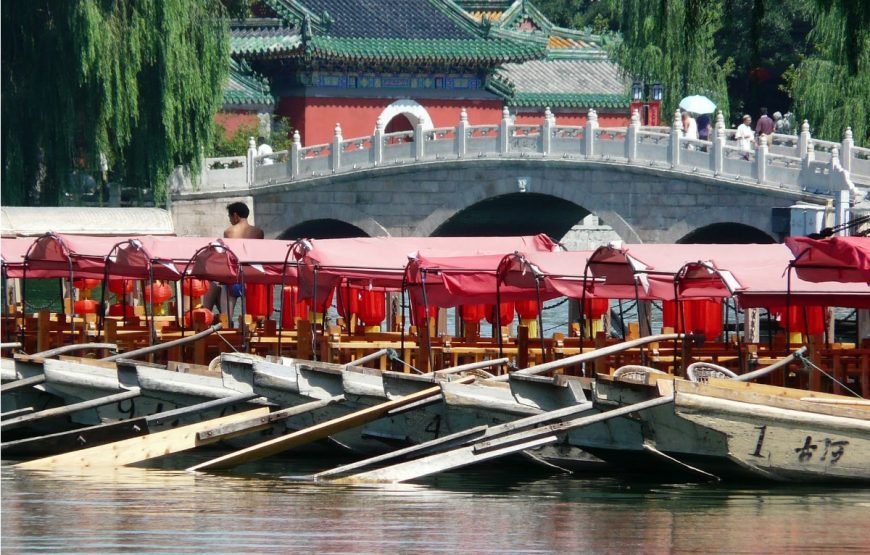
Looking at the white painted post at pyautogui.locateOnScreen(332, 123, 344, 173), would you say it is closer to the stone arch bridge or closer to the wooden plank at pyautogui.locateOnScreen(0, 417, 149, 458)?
the stone arch bridge

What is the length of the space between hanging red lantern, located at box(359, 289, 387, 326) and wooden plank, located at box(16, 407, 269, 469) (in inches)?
227

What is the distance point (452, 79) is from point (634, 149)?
8460 mm

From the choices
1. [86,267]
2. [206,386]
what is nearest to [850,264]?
[206,386]

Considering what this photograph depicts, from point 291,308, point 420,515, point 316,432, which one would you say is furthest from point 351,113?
point 420,515

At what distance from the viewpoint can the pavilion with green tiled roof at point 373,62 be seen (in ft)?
134

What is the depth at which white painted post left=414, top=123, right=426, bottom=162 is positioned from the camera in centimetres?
3694

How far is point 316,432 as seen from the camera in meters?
14.2

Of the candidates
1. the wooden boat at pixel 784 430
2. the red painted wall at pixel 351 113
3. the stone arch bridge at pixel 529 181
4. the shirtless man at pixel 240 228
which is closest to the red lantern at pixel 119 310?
the shirtless man at pixel 240 228

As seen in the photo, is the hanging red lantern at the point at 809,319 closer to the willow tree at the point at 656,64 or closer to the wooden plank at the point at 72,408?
the wooden plank at the point at 72,408

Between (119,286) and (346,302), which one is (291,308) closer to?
(346,302)

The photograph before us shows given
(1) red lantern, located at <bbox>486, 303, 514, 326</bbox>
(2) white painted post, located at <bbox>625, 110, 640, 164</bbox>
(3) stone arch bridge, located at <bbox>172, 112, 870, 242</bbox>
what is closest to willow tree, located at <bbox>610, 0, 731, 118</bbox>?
(3) stone arch bridge, located at <bbox>172, 112, 870, 242</bbox>

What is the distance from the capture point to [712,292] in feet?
52.6

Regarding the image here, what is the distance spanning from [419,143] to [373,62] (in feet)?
17.8

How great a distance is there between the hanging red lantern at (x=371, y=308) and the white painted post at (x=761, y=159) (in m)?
15.3
